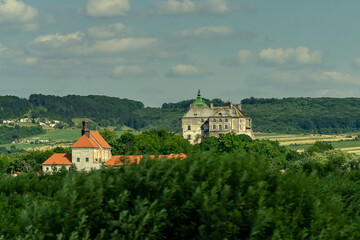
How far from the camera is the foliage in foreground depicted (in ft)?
79.7

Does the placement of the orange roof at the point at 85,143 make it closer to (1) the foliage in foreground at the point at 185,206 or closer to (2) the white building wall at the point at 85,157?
(2) the white building wall at the point at 85,157

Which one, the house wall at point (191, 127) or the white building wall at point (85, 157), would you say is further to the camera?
the house wall at point (191, 127)

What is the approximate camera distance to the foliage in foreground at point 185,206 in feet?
79.7

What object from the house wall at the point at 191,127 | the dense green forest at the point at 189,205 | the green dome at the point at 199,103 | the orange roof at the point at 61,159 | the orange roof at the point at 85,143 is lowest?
the orange roof at the point at 61,159

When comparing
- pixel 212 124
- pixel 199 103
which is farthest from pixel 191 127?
pixel 199 103

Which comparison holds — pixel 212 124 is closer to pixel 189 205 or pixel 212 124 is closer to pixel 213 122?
pixel 213 122

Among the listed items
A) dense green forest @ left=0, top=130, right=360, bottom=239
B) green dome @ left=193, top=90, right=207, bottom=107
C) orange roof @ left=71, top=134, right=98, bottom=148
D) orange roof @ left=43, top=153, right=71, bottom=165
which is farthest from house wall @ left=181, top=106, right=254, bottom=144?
dense green forest @ left=0, top=130, right=360, bottom=239

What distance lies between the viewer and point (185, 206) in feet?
80.9

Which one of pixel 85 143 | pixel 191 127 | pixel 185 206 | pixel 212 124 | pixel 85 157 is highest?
pixel 212 124

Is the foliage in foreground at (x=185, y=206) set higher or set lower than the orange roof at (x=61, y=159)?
higher

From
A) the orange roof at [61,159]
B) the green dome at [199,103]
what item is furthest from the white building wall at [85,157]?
the green dome at [199,103]

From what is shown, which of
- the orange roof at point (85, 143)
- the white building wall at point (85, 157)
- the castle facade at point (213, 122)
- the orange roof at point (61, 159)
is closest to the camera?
the white building wall at point (85, 157)

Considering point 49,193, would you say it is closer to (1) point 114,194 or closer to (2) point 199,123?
(1) point 114,194

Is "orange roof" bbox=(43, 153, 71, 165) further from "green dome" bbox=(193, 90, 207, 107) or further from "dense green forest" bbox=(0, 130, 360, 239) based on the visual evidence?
"dense green forest" bbox=(0, 130, 360, 239)
